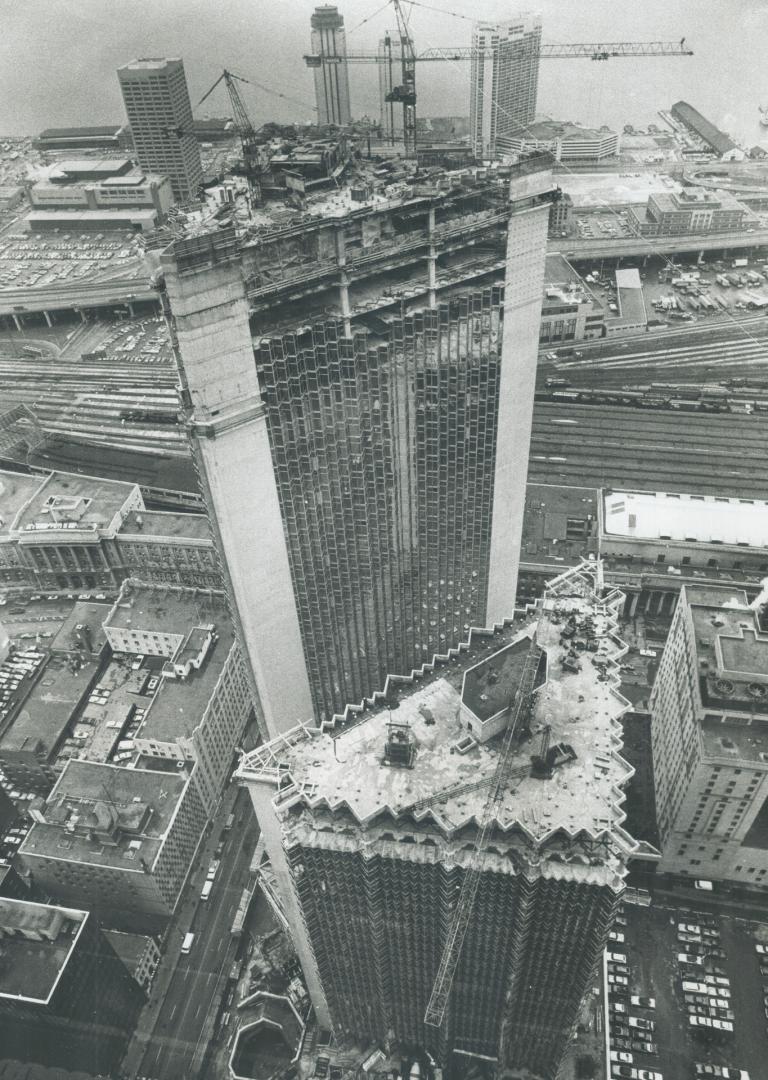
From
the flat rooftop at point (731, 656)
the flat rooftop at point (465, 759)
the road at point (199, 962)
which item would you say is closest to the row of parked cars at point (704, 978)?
the flat rooftop at point (731, 656)

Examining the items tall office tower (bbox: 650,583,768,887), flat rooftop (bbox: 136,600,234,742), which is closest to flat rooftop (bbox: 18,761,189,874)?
flat rooftop (bbox: 136,600,234,742)

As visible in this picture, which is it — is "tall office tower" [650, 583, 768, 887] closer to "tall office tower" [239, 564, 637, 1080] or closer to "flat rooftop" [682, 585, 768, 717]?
"flat rooftop" [682, 585, 768, 717]

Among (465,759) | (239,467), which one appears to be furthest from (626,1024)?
(239,467)

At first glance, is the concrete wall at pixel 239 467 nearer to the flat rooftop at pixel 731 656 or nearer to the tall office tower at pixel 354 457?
the tall office tower at pixel 354 457

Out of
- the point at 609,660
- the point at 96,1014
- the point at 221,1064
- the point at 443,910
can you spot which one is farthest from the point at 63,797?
the point at 609,660

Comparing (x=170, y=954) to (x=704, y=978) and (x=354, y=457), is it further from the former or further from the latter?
(x=354, y=457)

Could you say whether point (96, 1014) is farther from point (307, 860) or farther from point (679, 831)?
point (679, 831)

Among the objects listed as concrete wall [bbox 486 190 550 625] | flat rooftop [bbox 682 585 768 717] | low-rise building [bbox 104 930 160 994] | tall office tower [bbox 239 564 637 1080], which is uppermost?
concrete wall [bbox 486 190 550 625]
